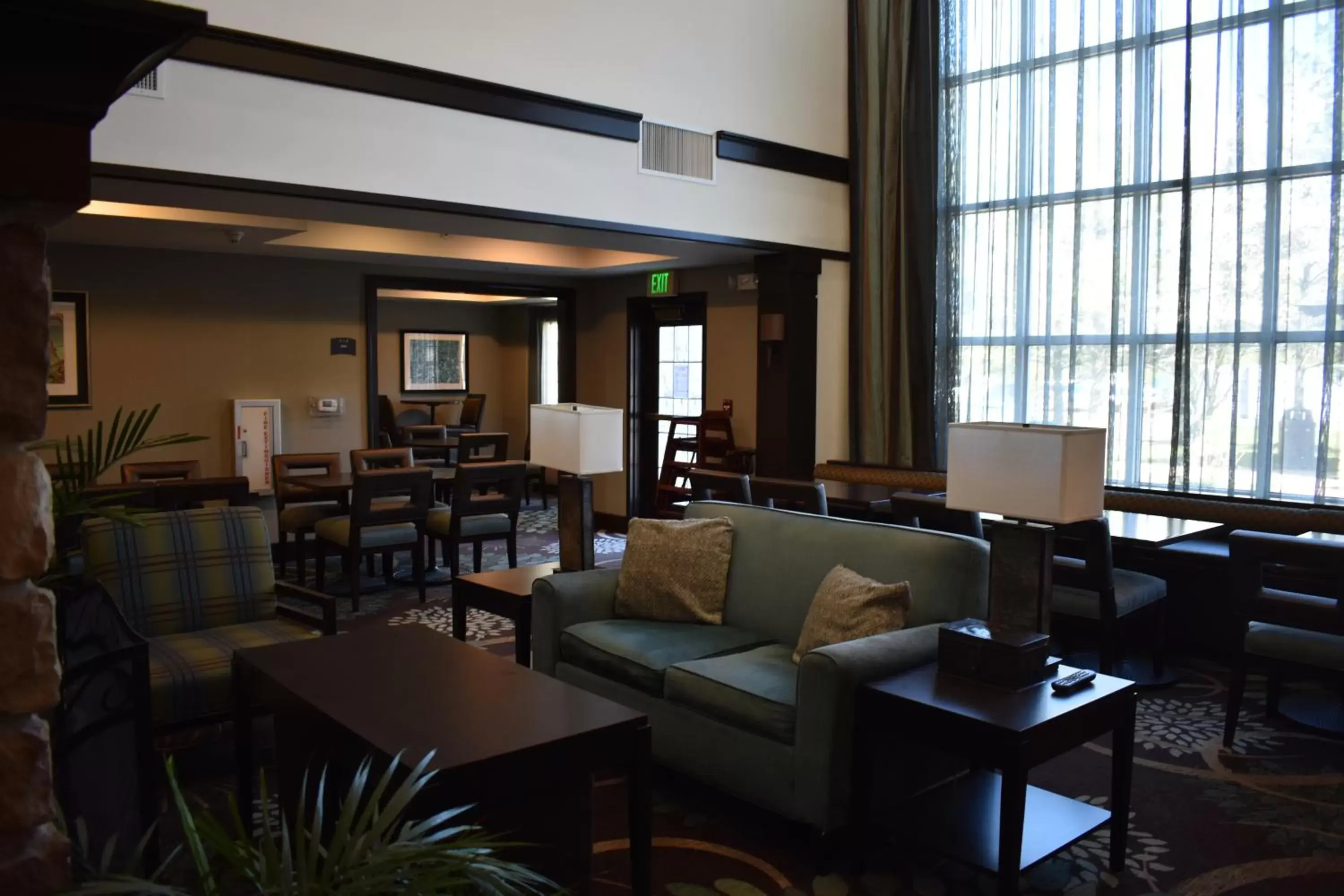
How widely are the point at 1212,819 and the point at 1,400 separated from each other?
12.1 ft

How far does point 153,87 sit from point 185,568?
6.89ft

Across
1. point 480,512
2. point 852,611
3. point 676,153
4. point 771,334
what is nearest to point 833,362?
point 771,334

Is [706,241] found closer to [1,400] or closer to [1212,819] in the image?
[1212,819]

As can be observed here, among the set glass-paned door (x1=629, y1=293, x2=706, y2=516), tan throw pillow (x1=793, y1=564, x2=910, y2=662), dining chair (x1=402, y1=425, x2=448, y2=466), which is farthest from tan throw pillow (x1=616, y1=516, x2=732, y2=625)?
dining chair (x1=402, y1=425, x2=448, y2=466)

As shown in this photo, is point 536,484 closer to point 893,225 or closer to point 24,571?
point 893,225

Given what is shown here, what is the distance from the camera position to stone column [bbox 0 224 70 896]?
102 cm

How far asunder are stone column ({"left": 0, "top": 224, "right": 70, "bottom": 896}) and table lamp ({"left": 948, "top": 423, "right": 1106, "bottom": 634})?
2595 mm

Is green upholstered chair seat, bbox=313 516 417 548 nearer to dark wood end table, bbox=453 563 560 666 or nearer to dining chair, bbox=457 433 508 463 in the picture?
dark wood end table, bbox=453 563 560 666

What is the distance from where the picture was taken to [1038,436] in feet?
9.85

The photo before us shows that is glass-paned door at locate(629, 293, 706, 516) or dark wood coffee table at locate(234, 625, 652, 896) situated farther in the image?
glass-paned door at locate(629, 293, 706, 516)

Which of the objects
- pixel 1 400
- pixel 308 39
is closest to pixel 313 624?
pixel 308 39

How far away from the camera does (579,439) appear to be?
14.0 feet

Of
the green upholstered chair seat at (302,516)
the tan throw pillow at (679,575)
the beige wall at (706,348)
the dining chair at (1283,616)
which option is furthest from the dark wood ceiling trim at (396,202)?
the dining chair at (1283,616)

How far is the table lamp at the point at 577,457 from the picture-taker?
4.30 metres
